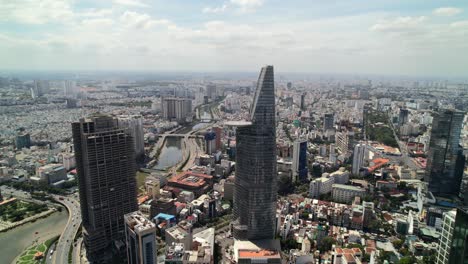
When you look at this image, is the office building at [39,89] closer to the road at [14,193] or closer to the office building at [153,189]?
the road at [14,193]

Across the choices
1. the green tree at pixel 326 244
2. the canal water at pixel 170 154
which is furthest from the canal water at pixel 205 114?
the green tree at pixel 326 244

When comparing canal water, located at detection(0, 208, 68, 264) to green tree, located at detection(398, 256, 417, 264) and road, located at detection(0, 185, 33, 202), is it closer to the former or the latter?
road, located at detection(0, 185, 33, 202)

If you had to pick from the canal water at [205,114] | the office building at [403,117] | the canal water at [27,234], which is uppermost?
the office building at [403,117]

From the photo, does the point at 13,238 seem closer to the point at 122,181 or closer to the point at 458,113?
the point at 122,181

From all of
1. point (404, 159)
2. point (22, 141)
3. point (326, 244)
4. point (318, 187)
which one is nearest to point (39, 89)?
point (22, 141)

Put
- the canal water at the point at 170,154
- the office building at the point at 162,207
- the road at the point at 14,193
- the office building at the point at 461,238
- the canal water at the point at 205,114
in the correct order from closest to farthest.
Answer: the office building at the point at 461,238 < the office building at the point at 162,207 < the road at the point at 14,193 < the canal water at the point at 170,154 < the canal water at the point at 205,114

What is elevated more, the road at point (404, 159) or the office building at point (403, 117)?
the office building at point (403, 117)

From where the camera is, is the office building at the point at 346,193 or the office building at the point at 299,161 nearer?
the office building at the point at 346,193

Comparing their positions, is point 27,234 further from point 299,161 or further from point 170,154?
point 299,161
